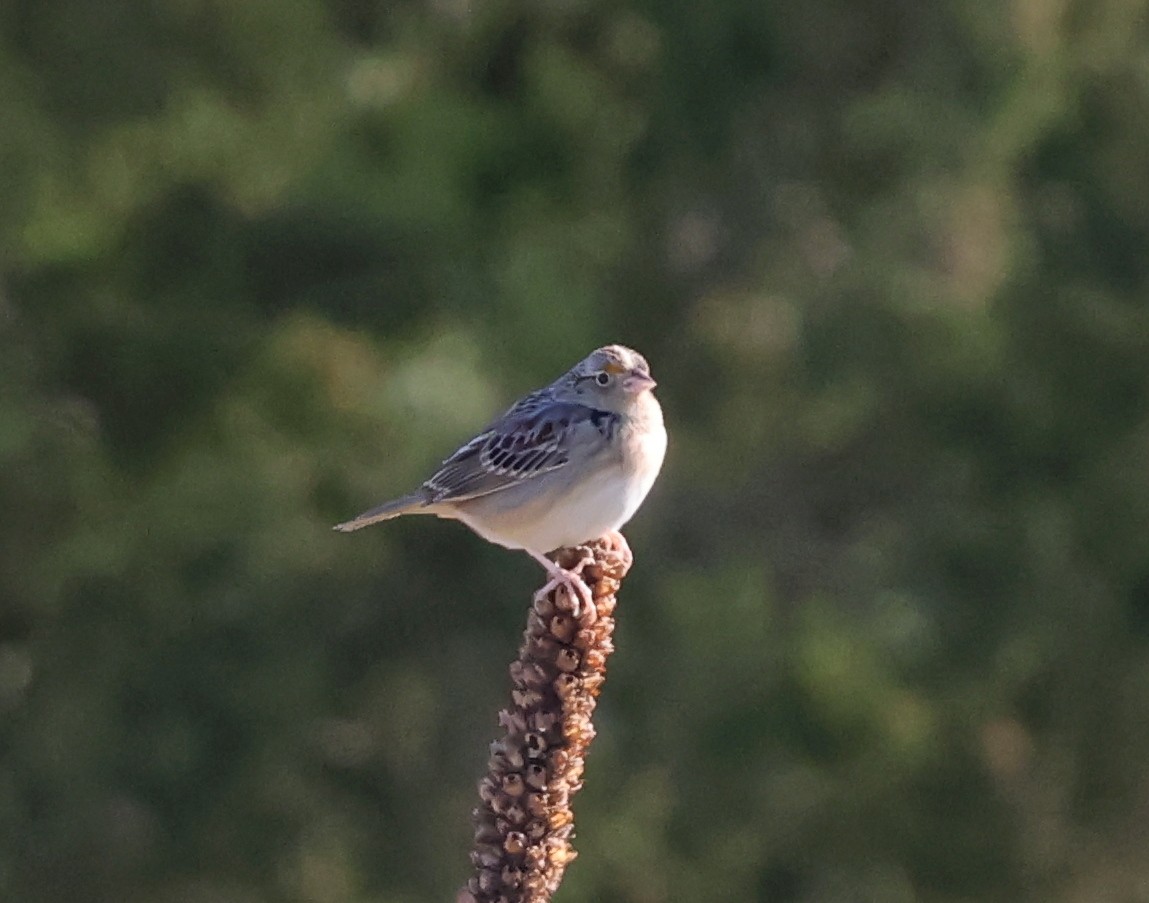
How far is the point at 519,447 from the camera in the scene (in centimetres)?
287

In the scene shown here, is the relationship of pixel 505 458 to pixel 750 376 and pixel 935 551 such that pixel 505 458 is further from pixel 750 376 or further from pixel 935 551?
pixel 935 551

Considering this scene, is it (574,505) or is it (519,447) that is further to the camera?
(519,447)

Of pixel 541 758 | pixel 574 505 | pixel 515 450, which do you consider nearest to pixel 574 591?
pixel 541 758

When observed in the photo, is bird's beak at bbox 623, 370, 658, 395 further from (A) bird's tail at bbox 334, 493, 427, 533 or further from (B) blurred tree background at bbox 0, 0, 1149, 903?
(B) blurred tree background at bbox 0, 0, 1149, 903

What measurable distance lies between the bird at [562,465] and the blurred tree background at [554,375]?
35.5 inches

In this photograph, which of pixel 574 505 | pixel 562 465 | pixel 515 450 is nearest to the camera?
pixel 574 505

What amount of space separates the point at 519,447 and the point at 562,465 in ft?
0.50

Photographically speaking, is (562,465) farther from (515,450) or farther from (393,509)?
(393,509)

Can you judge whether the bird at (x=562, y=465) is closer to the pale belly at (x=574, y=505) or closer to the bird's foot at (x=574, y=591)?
the pale belly at (x=574, y=505)

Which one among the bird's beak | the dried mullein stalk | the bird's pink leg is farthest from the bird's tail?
the dried mullein stalk

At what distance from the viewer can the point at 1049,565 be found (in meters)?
4.28

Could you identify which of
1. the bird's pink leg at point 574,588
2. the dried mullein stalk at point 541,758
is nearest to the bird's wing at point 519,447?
the bird's pink leg at point 574,588

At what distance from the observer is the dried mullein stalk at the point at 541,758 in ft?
5.32

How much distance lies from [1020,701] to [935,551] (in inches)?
17.2
